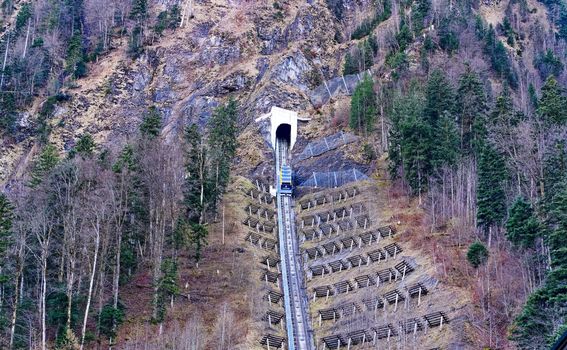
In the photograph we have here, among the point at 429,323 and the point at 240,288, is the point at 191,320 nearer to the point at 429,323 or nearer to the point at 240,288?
the point at 240,288

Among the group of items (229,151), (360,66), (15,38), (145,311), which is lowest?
(145,311)

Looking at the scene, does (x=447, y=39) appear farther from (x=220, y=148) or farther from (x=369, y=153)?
(x=220, y=148)

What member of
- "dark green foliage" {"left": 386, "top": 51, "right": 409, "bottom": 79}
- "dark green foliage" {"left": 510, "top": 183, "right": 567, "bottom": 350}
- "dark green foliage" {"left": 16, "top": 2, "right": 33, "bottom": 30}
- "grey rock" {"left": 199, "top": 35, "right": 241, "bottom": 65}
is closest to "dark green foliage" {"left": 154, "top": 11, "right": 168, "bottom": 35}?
"grey rock" {"left": 199, "top": 35, "right": 241, "bottom": 65}

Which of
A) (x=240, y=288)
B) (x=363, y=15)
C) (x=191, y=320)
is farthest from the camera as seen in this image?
(x=363, y=15)

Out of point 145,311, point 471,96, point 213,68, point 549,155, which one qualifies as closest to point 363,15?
point 213,68

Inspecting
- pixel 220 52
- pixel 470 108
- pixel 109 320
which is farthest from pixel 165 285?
pixel 220 52

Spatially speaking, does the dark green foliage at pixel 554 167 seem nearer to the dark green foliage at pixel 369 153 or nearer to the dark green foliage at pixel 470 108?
the dark green foliage at pixel 470 108

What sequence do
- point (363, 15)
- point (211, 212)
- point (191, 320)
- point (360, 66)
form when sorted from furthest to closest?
point (363, 15), point (360, 66), point (211, 212), point (191, 320)
